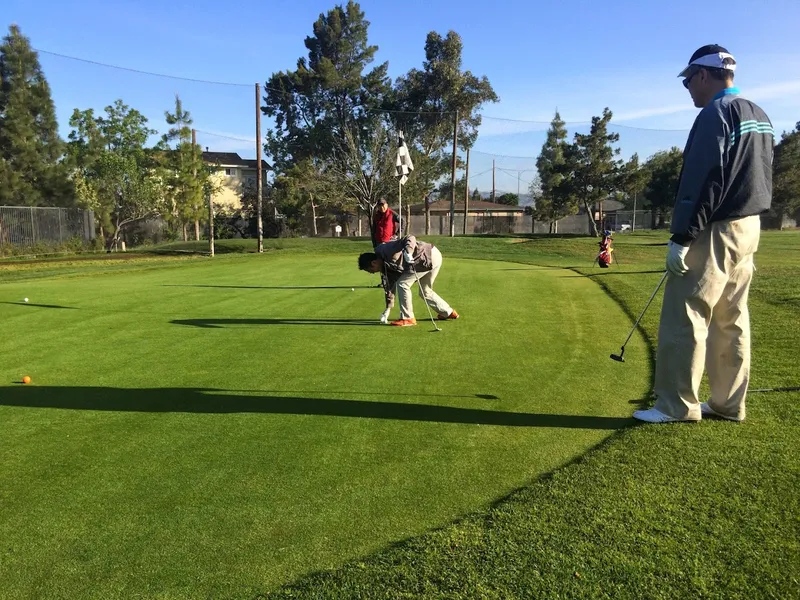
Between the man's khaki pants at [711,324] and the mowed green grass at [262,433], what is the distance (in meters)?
0.55

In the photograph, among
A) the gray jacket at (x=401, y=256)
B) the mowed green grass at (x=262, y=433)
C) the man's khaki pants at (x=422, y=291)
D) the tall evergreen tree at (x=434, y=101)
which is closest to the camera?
the mowed green grass at (x=262, y=433)

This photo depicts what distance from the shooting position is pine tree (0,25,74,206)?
37969 millimetres

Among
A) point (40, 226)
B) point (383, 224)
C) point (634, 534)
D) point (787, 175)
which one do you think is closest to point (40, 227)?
point (40, 226)

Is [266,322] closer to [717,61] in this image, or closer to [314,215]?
[717,61]

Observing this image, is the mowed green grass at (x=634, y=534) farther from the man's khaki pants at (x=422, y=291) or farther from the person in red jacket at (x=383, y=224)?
the person in red jacket at (x=383, y=224)

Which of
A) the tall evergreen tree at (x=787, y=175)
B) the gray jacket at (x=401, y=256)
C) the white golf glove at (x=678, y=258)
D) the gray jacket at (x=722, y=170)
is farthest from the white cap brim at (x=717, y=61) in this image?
the tall evergreen tree at (x=787, y=175)

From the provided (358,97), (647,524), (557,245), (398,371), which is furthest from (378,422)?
(358,97)

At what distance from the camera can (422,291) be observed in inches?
357

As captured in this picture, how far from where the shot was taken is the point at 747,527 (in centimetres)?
285

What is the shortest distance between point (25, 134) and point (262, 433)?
43.8 metres

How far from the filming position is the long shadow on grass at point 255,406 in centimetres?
465

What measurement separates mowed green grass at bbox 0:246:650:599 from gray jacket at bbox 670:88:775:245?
1715 mm

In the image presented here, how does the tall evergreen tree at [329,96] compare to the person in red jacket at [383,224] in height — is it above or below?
above

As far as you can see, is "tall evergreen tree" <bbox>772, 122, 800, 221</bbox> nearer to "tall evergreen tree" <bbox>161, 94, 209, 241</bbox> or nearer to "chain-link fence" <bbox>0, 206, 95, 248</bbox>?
"tall evergreen tree" <bbox>161, 94, 209, 241</bbox>
